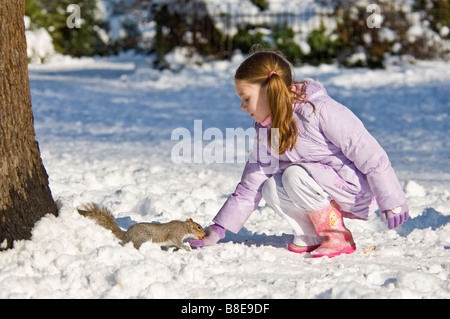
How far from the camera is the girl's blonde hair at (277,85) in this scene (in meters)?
3.37

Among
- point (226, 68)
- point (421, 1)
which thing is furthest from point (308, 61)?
point (421, 1)

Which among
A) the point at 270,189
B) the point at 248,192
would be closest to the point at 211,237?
the point at 248,192

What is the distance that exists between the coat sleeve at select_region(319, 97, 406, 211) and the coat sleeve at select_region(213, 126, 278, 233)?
42cm

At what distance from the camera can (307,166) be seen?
3.50 meters

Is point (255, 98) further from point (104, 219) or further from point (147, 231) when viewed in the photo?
point (104, 219)

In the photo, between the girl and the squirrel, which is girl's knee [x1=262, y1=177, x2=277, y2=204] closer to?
the girl

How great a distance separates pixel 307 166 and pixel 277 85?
463 millimetres

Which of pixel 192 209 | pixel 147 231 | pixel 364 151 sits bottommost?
pixel 192 209

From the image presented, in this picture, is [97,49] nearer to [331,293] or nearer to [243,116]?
[243,116]

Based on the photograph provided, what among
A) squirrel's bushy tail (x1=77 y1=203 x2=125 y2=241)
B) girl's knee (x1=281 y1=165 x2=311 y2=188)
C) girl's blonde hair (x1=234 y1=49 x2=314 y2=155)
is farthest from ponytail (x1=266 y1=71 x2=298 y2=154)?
squirrel's bushy tail (x1=77 y1=203 x2=125 y2=241)

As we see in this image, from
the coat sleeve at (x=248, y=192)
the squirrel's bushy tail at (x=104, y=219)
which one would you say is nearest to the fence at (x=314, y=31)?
the coat sleeve at (x=248, y=192)

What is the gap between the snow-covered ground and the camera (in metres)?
2.87

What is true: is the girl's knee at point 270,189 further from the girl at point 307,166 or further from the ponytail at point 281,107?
the ponytail at point 281,107
